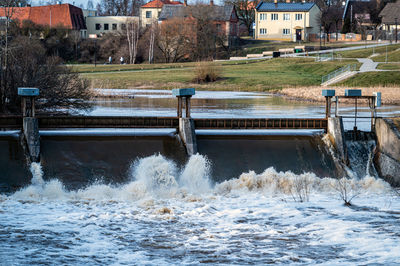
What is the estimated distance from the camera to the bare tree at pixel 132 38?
8875cm

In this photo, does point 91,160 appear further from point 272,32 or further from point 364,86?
point 272,32

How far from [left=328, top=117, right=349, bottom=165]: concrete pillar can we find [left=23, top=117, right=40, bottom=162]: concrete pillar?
9.74 m

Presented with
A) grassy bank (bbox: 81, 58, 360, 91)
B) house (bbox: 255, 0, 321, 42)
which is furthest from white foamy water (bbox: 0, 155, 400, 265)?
house (bbox: 255, 0, 321, 42)

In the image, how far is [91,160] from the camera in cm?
1978

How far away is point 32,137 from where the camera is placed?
1984 centimetres

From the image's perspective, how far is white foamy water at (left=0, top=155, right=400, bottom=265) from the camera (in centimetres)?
1298

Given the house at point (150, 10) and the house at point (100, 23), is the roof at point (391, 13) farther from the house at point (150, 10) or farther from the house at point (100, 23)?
the house at point (100, 23)

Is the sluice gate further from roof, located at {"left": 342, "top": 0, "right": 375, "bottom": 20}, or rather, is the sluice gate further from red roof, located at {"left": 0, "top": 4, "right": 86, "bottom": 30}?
roof, located at {"left": 342, "top": 0, "right": 375, "bottom": 20}

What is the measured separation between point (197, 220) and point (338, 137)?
7.78 metres

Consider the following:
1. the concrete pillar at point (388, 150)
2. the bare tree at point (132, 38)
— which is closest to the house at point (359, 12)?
the bare tree at point (132, 38)

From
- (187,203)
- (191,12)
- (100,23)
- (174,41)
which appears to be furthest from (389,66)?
(100,23)

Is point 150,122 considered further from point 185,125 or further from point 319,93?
point 319,93

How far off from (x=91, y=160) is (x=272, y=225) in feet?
23.0

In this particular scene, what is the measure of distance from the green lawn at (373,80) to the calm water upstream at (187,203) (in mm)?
25307
